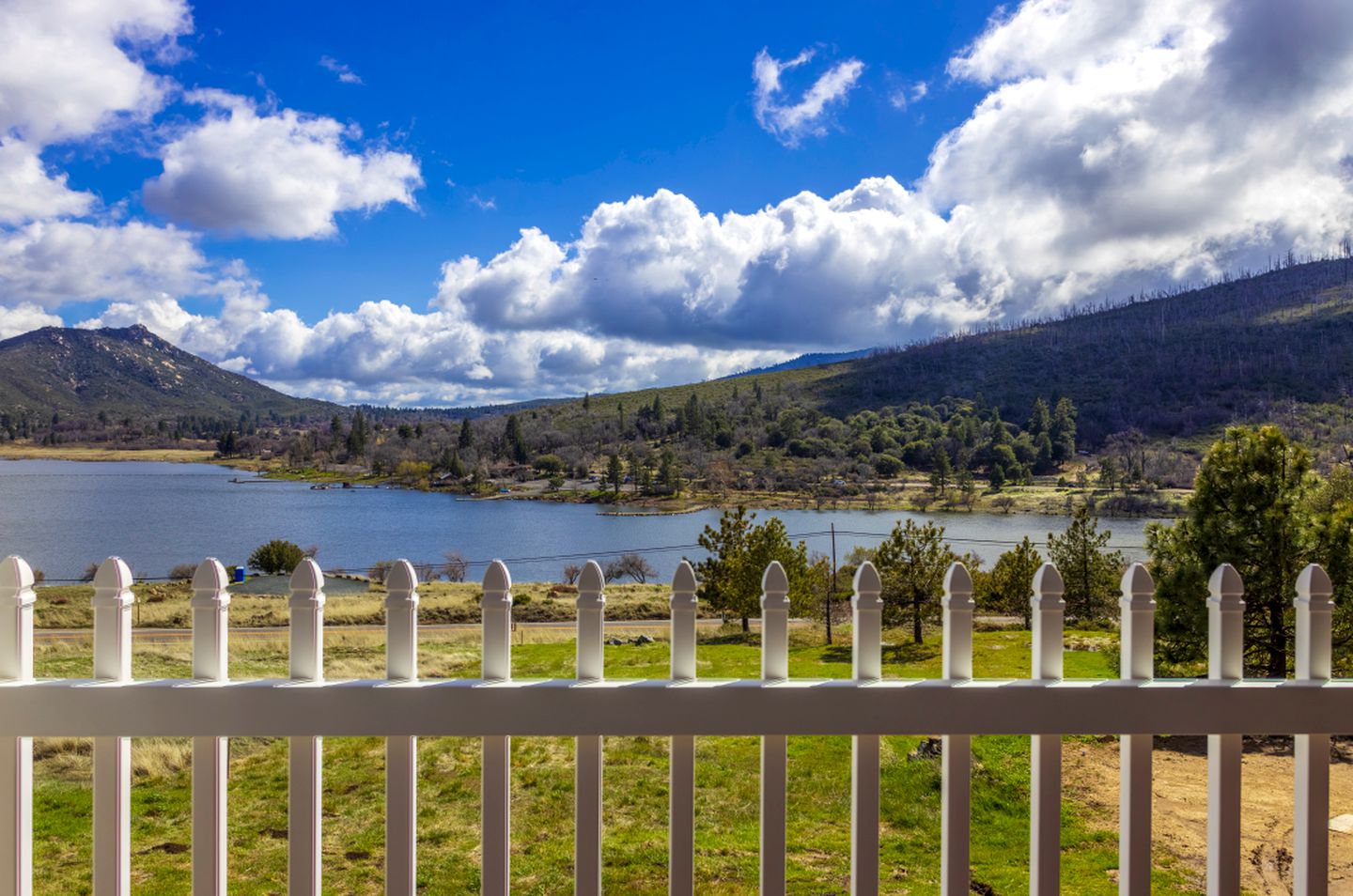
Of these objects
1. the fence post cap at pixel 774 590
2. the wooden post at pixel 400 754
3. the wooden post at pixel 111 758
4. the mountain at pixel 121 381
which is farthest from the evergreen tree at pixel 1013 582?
the mountain at pixel 121 381

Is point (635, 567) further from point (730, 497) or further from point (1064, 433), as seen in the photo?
point (1064, 433)

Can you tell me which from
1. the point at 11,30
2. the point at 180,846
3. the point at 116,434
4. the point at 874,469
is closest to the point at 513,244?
the point at 874,469

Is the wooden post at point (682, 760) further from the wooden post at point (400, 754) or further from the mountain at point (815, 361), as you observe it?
the mountain at point (815, 361)

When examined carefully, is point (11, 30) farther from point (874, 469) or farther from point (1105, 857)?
point (874, 469)

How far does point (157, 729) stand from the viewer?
1242mm

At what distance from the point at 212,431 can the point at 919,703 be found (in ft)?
94.0

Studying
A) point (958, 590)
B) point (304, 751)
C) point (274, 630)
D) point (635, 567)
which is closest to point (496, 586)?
point (304, 751)

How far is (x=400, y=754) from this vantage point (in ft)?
4.16

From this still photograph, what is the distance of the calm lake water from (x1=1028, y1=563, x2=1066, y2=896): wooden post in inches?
489

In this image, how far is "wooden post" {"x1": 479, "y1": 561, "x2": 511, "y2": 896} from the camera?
127cm

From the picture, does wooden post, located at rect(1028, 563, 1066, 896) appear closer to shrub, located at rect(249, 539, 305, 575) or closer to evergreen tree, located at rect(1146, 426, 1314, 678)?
evergreen tree, located at rect(1146, 426, 1314, 678)

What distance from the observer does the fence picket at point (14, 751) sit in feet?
4.19

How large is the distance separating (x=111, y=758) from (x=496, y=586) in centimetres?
78

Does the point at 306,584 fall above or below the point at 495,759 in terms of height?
above
